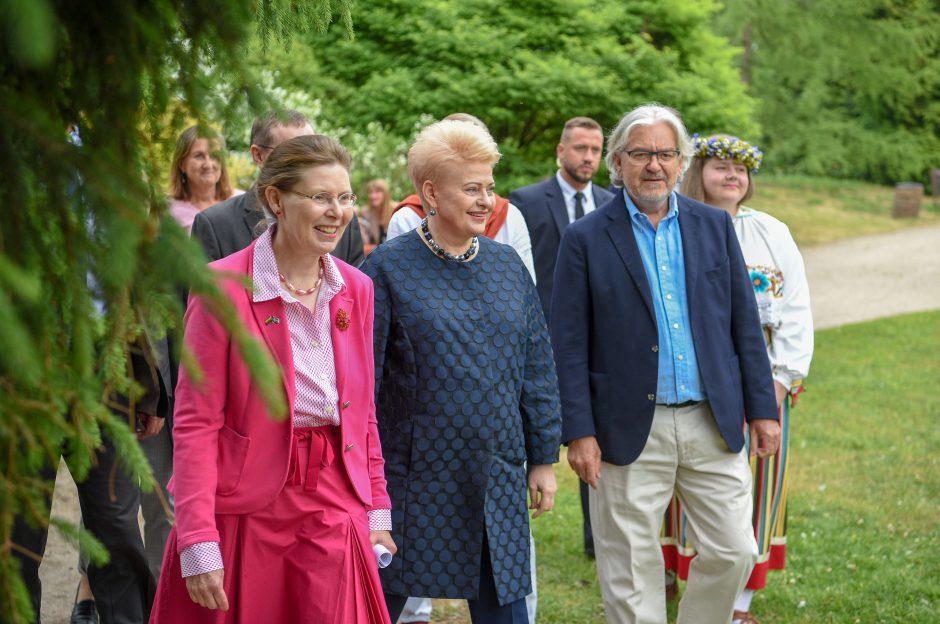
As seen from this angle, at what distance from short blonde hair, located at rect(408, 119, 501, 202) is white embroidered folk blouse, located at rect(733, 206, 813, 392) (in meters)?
1.94

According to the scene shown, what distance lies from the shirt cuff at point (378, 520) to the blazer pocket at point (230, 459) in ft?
1.70

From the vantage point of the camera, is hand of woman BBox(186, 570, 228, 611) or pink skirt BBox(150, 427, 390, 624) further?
pink skirt BBox(150, 427, 390, 624)

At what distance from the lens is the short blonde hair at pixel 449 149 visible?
180 inches

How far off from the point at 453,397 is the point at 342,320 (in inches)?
28.5

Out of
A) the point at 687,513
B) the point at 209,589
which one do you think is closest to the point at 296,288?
the point at 209,589

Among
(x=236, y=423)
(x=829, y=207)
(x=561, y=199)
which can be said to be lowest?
(x=236, y=423)

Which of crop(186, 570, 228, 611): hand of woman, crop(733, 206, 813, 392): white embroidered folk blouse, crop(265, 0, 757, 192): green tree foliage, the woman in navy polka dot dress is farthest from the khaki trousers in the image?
crop(265, 0, 757, 192): green tree foliage

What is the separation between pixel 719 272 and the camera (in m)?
5.12

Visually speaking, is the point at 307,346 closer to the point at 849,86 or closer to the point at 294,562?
the point at 294,562

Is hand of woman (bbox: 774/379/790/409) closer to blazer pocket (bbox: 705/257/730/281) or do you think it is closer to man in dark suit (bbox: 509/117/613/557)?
blazer pocket (bbox: 705/257/730/281)

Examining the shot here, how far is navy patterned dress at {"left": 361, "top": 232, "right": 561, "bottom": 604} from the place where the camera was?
175 inches

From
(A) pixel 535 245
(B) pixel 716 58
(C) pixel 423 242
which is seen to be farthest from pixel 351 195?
(B) pixel 716 58

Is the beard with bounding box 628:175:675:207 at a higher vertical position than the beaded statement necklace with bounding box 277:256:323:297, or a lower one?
higher

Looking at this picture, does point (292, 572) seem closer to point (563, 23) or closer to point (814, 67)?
point (563, 23)
